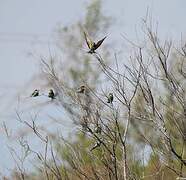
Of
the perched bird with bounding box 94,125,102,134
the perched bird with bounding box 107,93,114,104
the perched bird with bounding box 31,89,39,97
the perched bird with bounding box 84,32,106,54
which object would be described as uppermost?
the perched bird with bounding box 84,32,106,54

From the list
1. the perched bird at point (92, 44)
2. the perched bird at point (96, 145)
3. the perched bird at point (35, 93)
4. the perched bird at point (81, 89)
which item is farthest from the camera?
the perched bird at point (81, 89)

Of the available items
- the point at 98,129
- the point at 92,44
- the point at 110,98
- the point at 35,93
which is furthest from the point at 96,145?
the point at 92,44

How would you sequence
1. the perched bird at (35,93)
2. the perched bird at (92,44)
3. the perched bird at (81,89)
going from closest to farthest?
the perched bird at (92,44) → the perched bird at (35,93) → the perched bird at (81,89)

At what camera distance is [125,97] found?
405cm

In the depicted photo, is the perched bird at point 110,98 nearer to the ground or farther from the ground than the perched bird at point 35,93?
nearer to the ground

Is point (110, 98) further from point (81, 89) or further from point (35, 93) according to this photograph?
point (35, 93)

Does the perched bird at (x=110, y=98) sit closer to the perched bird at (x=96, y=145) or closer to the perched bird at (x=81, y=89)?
the perched bird at (x=81, y=89)

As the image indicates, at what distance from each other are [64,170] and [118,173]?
0.65m

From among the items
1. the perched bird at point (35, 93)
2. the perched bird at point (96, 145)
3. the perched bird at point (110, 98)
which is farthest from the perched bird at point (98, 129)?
the perched bird at point (35, 93)

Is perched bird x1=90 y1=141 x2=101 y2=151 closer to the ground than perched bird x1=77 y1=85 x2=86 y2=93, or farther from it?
closer to the ground

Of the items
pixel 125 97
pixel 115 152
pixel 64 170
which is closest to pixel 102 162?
pixel 115 152

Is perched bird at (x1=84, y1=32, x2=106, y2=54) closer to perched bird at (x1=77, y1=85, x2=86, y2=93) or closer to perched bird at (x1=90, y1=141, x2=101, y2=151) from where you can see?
perched bird at (x1=77, y1=85, x2=86, y2=93)

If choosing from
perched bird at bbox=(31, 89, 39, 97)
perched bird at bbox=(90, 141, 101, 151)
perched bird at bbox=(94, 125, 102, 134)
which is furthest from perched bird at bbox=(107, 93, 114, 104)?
perched bird at bbox=(31, 89, 39, 97)

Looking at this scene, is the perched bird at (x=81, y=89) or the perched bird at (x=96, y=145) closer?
the perched bird at (x=96, y=145)
